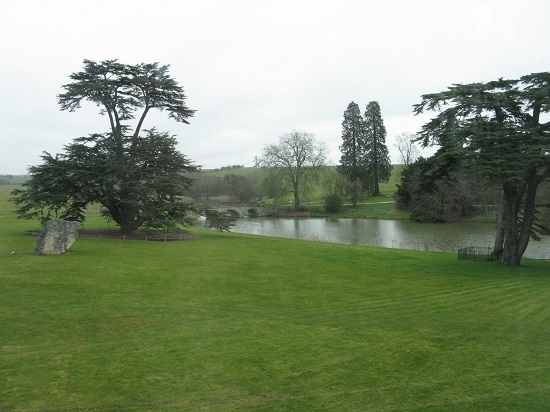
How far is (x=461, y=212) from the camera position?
184 ft

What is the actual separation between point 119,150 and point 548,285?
23023 mm

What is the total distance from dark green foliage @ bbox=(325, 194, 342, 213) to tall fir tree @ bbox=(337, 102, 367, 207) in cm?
798

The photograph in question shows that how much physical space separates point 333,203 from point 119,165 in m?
44.1

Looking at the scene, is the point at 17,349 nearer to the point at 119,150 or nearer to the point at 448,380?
the point at 448,380

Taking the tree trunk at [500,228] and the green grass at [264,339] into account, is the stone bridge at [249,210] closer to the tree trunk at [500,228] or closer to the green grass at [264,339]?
the tree trunk at [500,228]

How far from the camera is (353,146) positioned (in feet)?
242

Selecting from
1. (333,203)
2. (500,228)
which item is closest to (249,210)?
(333,203)

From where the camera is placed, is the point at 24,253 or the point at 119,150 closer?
the point at 24,253

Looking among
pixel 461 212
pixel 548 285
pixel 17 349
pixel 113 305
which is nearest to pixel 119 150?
pixel 113 305

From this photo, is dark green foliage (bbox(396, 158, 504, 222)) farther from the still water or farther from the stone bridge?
the stone bridge

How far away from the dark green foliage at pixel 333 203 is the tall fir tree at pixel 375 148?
37.9 ft

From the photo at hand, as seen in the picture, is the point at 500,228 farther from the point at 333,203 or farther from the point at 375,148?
the point at 375,148

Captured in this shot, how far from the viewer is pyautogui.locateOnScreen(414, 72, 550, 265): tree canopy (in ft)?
54.7

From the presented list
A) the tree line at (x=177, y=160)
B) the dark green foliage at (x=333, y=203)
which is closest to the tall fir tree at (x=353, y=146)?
the dark green foliage at (x=333, y=203)
